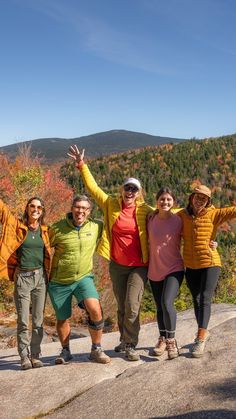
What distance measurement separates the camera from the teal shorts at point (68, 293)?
17.4ft

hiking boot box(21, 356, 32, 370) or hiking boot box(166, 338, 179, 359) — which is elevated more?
hiking boot box(166, 338, 179, 359)

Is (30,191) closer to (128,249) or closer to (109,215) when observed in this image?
(109,215)

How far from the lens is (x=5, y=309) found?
17.6 metres

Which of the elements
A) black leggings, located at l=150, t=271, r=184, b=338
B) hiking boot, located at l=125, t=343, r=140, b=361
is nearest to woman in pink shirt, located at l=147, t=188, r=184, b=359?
black leggings, located at l=150, t=271, r=184, b=338

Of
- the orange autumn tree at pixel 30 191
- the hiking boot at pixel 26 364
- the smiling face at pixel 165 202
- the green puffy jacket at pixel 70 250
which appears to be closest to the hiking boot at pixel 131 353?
the green puffy jacket at pixel 70 250

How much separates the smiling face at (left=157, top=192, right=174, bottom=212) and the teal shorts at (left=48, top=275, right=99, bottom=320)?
1.21 meters

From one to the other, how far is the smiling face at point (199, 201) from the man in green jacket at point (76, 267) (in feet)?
4.06

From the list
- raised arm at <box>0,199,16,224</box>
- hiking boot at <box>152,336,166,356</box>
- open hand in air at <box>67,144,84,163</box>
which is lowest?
hiking boot at <box>152,336,166,356</box>

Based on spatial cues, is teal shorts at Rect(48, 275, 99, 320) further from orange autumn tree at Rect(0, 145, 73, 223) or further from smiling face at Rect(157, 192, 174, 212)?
orange autumn tree at Rect(0, 145, 73, 223)

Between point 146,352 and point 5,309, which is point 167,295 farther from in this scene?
point 5,309

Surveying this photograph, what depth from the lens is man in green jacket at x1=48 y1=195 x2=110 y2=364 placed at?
529 centimetres

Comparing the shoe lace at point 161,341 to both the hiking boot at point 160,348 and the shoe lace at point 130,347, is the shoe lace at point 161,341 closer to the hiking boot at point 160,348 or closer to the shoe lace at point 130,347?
the hiking boot at point 160,348

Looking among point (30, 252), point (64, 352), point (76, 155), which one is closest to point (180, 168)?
point (76, 155)

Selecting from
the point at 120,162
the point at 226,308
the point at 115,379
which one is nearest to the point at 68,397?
the point at 115,379
